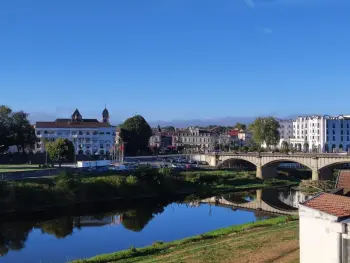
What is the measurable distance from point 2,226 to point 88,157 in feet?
232

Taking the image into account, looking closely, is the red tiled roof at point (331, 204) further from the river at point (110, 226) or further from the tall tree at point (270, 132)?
the tall tree at point (270, 132)

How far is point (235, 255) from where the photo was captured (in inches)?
1037

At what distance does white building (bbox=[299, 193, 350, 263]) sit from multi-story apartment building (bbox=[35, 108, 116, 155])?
370ft

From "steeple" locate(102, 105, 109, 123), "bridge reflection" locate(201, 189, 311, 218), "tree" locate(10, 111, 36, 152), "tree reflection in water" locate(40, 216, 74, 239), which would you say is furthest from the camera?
"steeple" locate(102, 105, 109, 123)

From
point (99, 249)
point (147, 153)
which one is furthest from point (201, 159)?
point (99, 249)

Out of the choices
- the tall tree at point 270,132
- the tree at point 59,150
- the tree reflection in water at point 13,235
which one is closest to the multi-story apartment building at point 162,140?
the tall tree at point 270,132

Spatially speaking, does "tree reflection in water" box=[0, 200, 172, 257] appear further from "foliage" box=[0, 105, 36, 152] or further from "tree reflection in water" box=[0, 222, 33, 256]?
"foliage" box=[0, 105, 36, 152]

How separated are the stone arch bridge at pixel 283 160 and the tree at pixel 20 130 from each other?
142ft

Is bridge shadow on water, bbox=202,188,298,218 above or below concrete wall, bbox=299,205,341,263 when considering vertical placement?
below

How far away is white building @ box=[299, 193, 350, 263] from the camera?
15.2m

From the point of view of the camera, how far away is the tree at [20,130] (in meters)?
94.7

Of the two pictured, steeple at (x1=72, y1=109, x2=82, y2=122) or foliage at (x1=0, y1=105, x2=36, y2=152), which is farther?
steeple at (x1=72, y1=109, x2=82, y2=122)

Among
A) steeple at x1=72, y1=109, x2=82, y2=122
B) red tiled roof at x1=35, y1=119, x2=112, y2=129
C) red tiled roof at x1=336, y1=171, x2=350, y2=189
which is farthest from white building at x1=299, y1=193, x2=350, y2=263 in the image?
steeple at x1=72, y1=109, x2=82, y2=122

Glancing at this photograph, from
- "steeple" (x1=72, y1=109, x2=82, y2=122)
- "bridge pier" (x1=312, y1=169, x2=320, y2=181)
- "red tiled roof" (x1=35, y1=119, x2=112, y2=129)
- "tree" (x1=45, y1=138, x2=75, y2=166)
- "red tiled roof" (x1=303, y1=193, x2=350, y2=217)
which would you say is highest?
"steeple" (x1=72, y1=109, x2=82, y2=122)
